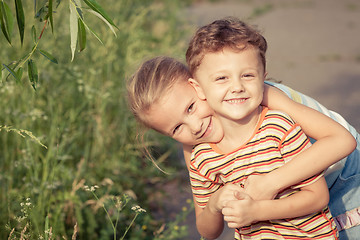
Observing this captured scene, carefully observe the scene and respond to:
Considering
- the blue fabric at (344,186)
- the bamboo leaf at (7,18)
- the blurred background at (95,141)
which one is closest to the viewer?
the bamboo leaf at (7,18)

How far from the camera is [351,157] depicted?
240 cm

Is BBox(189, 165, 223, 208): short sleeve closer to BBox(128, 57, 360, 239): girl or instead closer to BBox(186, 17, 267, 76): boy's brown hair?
BBox(128, 57, 360, 239): girl

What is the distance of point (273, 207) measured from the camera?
1963 mm

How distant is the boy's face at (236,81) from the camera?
1979 mm

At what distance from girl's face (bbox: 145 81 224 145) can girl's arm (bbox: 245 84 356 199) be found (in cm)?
29

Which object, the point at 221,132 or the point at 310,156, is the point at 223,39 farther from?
the point at 310,156

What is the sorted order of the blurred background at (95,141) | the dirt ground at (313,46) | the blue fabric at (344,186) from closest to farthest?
the blue fabric at (344,186) < the blurred background at (95,141) < the dirt ground at (313,46)

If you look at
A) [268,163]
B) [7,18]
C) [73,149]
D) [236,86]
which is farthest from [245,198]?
[73,149]

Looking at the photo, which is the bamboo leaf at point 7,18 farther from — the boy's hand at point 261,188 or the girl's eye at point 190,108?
the boy's hand at point 261,188

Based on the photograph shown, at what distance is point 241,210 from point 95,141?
210 centimetres

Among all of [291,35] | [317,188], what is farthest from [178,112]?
[291,35]

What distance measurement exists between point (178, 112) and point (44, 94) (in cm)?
180

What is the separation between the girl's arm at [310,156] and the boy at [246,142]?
1.8 inches

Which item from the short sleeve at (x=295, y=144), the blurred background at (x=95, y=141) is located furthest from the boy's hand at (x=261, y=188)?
the blurred background at (x=95, y=141)
